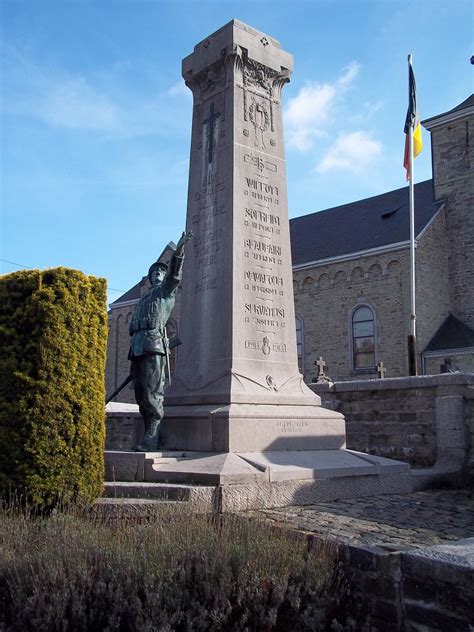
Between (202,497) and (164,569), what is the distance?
1633mm

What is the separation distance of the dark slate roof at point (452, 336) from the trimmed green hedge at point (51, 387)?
62.4ft

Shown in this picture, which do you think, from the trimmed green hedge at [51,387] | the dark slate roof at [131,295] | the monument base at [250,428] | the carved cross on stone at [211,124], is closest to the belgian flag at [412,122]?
the carved cross on stone at [211,124]

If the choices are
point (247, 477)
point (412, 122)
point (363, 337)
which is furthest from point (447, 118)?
point (247, 477)

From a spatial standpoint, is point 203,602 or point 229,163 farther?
point 229,163

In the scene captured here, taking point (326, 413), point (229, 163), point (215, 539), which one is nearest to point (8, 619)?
point (215, 539)

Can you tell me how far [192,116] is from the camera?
8.59 meters

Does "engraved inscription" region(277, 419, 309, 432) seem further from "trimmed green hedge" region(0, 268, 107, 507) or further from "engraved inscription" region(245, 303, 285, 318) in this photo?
"trimmed green hedge" region(0, 268, 107, 507)

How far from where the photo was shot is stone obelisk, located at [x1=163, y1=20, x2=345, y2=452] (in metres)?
6.94

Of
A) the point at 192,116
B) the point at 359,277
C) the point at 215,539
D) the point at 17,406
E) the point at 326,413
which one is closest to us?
the point at 215,539

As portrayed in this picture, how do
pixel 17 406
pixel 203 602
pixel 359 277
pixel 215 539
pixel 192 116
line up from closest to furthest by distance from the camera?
1. pixel 203 602
2. pixel 215 539
3. pixel 17 406
4. pixel 192 116
5. pixel 359 277

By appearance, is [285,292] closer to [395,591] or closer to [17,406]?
[17,406]

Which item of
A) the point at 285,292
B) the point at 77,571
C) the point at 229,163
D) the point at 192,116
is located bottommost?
the point at 77,571

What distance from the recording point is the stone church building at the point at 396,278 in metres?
23.5

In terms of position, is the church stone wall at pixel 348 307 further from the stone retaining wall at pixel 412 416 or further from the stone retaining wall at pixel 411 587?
the stone retaining wall at pixel 411 587
